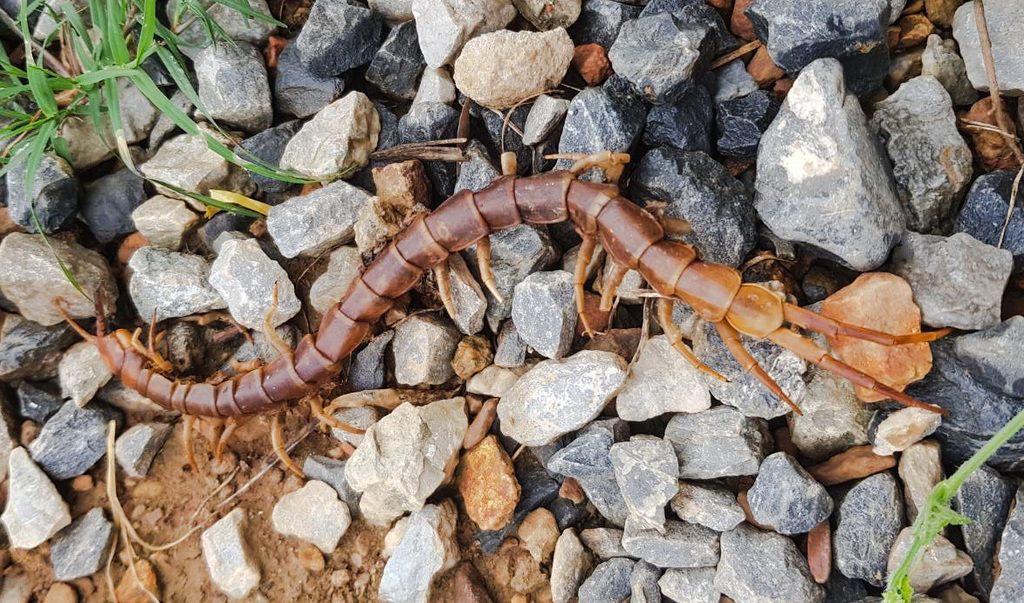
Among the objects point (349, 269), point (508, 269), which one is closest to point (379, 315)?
point (349, 269)

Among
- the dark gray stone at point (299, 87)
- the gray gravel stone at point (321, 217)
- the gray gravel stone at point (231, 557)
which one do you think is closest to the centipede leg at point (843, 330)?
the gray gravel stone at point (321, 217)

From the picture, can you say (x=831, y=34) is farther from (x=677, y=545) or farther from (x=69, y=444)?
(x=69, y=444)

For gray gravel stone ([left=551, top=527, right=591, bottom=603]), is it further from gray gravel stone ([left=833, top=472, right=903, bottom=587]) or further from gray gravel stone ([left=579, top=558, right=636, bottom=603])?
gray gravel stone ([left=833, top=472, right=903, bottom=587])

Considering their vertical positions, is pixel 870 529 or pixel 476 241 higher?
pixel 476 241

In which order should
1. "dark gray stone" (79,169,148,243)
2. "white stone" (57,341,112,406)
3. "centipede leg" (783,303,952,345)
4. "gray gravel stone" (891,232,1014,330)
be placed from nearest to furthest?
"centipede leg" (783,303,952,345) < "gray gravel stone" (891,232,1014,330) < "white stone" (57,341,112,406) < "dark gray stone" (79,169,148,243)

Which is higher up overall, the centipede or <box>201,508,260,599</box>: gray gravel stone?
the centipede

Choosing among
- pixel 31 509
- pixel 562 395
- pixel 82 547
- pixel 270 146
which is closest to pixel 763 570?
pixel 562 395

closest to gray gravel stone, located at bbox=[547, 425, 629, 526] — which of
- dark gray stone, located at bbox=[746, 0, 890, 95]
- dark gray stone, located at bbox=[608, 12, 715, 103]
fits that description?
dark gray stone, located at bbox=[608, 12, 715, 103]
